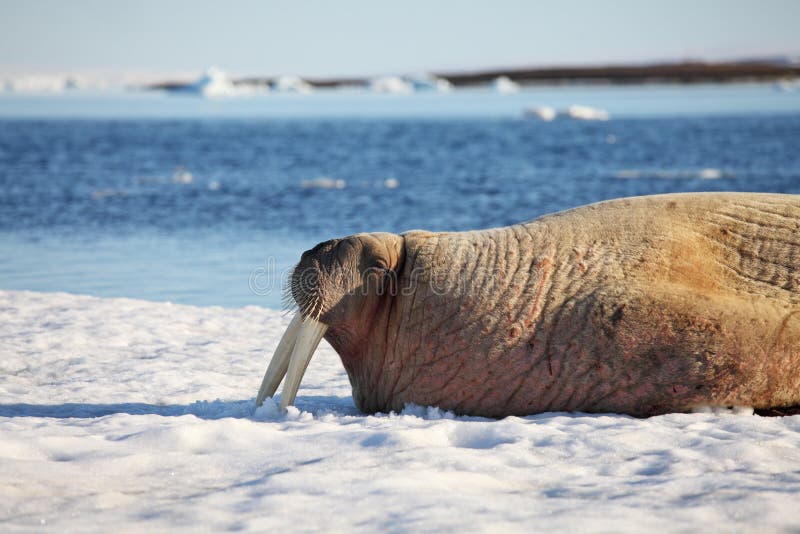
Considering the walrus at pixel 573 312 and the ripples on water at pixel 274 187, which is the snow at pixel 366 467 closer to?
the walrus at pixel 573 312

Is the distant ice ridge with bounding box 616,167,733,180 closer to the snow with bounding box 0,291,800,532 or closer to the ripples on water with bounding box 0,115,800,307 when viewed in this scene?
the ripples on water with bounding box 0,115,800,307

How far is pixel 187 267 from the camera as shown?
1135 cm

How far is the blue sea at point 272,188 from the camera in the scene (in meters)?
11.4

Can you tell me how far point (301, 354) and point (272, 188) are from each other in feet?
52.5

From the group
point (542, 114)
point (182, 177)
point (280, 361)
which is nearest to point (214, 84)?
point (542, 114)

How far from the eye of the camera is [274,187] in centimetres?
2106

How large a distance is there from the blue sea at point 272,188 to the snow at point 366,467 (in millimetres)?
4338

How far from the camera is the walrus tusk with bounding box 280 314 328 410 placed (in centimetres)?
503

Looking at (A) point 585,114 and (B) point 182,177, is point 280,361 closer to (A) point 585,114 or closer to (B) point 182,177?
(B) point 182,177

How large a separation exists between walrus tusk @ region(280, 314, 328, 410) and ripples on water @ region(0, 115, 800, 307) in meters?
4.18

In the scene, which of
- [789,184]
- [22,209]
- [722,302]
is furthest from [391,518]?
[789,184]

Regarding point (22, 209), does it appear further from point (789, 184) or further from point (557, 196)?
point (789, 184)

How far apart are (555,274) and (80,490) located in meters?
2.52

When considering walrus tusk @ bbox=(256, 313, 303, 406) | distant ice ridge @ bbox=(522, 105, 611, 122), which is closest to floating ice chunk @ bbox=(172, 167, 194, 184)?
walrus tusk @ bbox=(256, 313, 303, 406)
